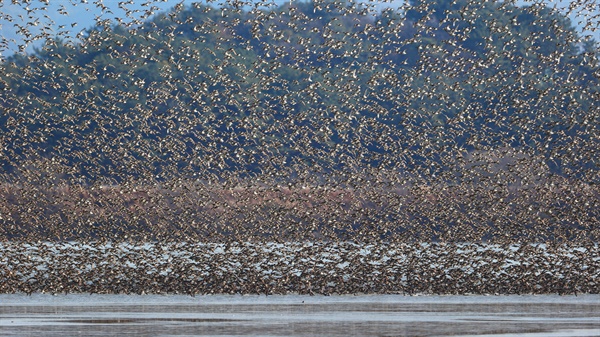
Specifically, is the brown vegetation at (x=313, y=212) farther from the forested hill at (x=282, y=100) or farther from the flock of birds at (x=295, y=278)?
the flock of birds at (x=295, y=278)

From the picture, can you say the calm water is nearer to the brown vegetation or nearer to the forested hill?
the brown vegetation

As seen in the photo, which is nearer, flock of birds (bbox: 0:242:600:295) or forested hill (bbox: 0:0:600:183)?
flock of birds (bbox: 0:242:600:295)

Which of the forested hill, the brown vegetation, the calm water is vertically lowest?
the calm water

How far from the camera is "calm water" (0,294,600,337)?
44.8 ft

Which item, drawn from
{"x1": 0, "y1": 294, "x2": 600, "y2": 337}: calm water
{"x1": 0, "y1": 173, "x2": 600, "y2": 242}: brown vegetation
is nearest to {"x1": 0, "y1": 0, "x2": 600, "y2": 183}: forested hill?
{"x1": 0, "y1": 173, "x2": 600, "y2": 242}: brown vegetation

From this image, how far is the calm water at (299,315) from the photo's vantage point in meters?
13.6

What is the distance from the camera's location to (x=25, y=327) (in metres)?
14.3

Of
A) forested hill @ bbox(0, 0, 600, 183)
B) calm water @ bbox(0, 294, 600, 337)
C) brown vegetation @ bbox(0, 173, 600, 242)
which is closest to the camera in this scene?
calm water @ bbox(0, 294, 600, 337)

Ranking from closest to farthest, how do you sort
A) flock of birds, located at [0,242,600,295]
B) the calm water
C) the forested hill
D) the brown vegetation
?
the calm water, flock of birds, located at [0,242,600,295], the brown vegetation, the forested hill

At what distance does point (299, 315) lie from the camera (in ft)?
53.9

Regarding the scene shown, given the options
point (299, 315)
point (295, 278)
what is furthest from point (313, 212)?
point (299, 315)

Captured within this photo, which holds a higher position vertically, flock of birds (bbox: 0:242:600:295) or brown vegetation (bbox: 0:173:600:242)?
brown vegetation (bbox: 0:173:600:242)

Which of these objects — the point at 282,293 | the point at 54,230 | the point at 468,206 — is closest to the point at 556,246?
the point at 468,206

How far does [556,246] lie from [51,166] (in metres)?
13.2
